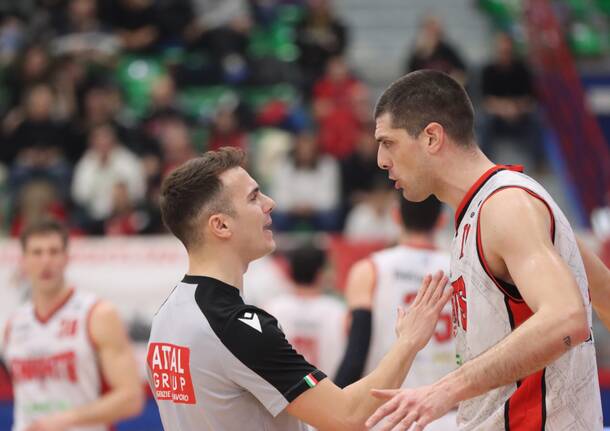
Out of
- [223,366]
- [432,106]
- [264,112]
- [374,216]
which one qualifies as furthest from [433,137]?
[264,112]

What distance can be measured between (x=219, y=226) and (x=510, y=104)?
10.1 metres

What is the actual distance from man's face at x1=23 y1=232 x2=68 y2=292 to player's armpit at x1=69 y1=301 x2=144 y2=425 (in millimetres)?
349

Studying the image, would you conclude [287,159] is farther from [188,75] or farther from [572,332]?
[572,332]

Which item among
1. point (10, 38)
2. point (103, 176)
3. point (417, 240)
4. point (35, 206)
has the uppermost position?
point (10, 38)

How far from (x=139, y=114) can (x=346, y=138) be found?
2959mm

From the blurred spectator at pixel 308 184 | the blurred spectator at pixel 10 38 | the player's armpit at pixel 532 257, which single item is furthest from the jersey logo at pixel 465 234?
the blurred spectator at pixel 10 38

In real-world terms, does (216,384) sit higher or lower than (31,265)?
lower

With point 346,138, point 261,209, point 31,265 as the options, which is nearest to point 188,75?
point 346,138

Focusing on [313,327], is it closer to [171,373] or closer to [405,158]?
[171,373]

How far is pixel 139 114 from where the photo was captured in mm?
14156

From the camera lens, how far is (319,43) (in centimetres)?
1446

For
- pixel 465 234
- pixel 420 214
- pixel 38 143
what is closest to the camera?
pixel 465 234

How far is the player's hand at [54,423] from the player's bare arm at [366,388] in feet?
8.81

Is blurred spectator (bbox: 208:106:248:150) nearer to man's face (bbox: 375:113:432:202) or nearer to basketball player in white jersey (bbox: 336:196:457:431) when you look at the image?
basketball player in white jersey (bbox: 336:196:457:431)
